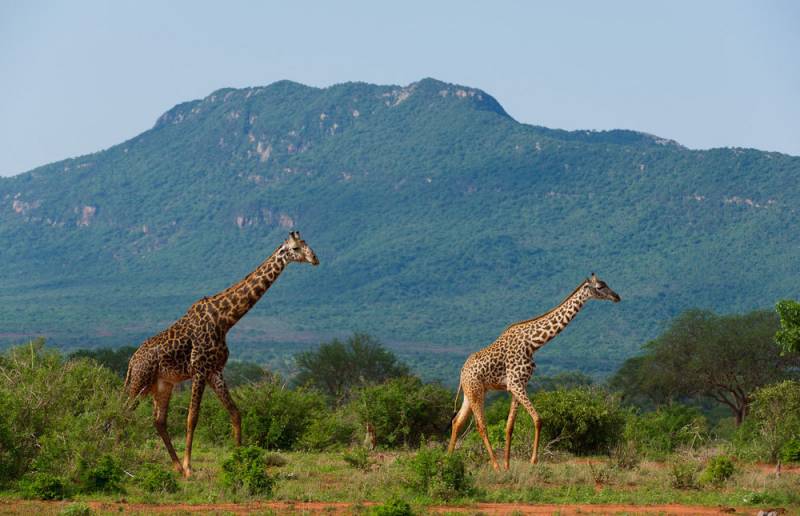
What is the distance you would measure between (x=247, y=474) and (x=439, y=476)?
2.38 meters

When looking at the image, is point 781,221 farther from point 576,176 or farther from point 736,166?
point 576,176

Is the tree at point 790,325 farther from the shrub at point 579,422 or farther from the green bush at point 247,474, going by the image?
the green bush at point 247,474

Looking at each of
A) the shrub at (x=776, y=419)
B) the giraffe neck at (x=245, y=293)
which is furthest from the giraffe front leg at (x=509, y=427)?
the shrub at (x=776, y=419)

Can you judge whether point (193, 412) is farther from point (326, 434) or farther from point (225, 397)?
point (326, 434)

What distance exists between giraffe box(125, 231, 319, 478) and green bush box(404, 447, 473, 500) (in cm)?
297

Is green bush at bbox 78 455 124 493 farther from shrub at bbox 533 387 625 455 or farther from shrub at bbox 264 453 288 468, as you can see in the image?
shrub at bbox 533 387 625 455

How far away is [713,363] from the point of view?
54.9m

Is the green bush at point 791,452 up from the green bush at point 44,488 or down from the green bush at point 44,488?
down

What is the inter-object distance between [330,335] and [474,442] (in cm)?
10727

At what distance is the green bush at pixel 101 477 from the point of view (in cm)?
1658

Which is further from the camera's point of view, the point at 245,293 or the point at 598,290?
the point at 598,290

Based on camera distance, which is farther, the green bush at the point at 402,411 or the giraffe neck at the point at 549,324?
the green bush at the point at 402,411

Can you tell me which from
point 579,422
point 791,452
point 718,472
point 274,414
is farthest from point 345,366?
point 718,472

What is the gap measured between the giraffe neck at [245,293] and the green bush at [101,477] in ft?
8.78
